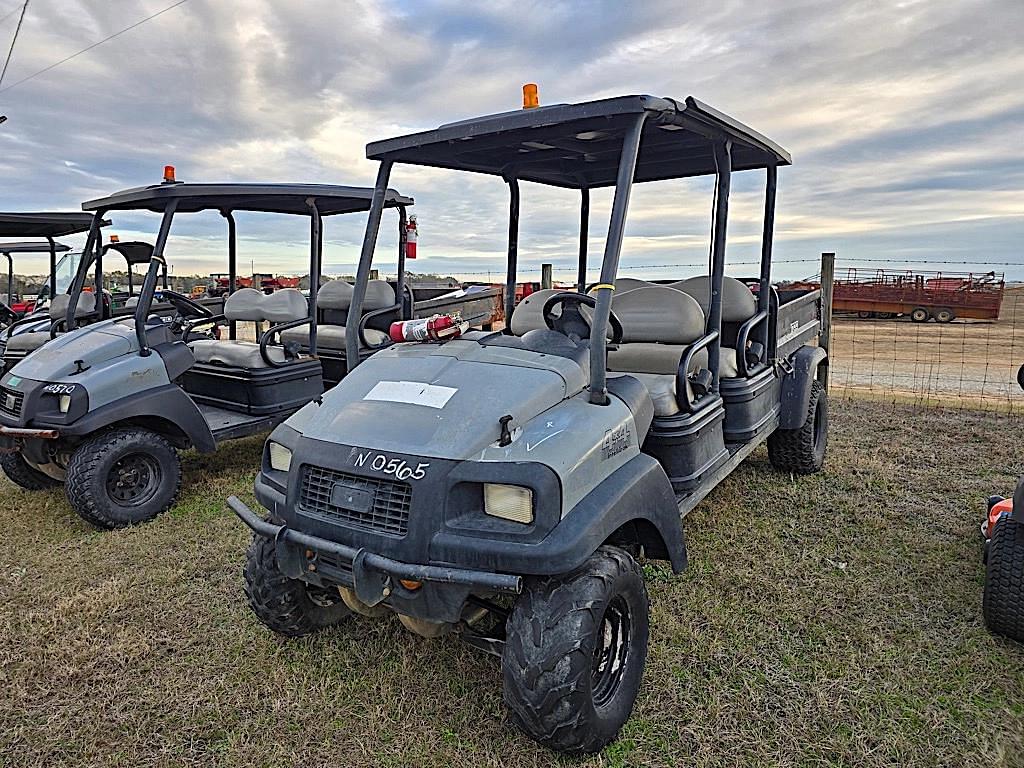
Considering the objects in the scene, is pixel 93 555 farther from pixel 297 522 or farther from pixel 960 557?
pixel 960 557

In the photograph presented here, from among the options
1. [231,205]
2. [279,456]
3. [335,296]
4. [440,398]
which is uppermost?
[231,205]

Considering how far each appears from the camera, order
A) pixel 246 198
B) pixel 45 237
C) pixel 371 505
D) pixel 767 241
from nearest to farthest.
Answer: pixel 371 505, pixel 767 241, pixel 246 198, pixel 45 237

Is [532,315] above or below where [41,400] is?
above

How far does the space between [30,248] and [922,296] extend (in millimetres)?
19461

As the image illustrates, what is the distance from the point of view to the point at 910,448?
18.6ft

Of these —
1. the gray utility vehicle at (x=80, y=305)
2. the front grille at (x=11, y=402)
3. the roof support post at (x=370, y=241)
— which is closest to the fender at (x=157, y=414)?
the front grille at (x=11, y=402)

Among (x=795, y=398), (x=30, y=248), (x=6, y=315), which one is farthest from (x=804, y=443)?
(x=6, y=315)

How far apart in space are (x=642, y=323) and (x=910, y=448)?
312 cm

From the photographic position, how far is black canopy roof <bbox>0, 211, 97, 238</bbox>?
25.0 feet

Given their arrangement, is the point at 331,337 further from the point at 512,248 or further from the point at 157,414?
the point at 512,248

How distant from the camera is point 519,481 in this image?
2.07m

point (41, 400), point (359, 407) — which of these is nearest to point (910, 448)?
point (359, 407)

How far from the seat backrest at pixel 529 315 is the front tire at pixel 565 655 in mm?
1850

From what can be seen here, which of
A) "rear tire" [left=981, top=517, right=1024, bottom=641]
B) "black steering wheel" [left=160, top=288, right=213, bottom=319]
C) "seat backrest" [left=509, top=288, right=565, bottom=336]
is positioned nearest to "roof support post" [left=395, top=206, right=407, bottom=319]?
"black steering wheel" [left=160, top=288, right=213, bottom=319]
